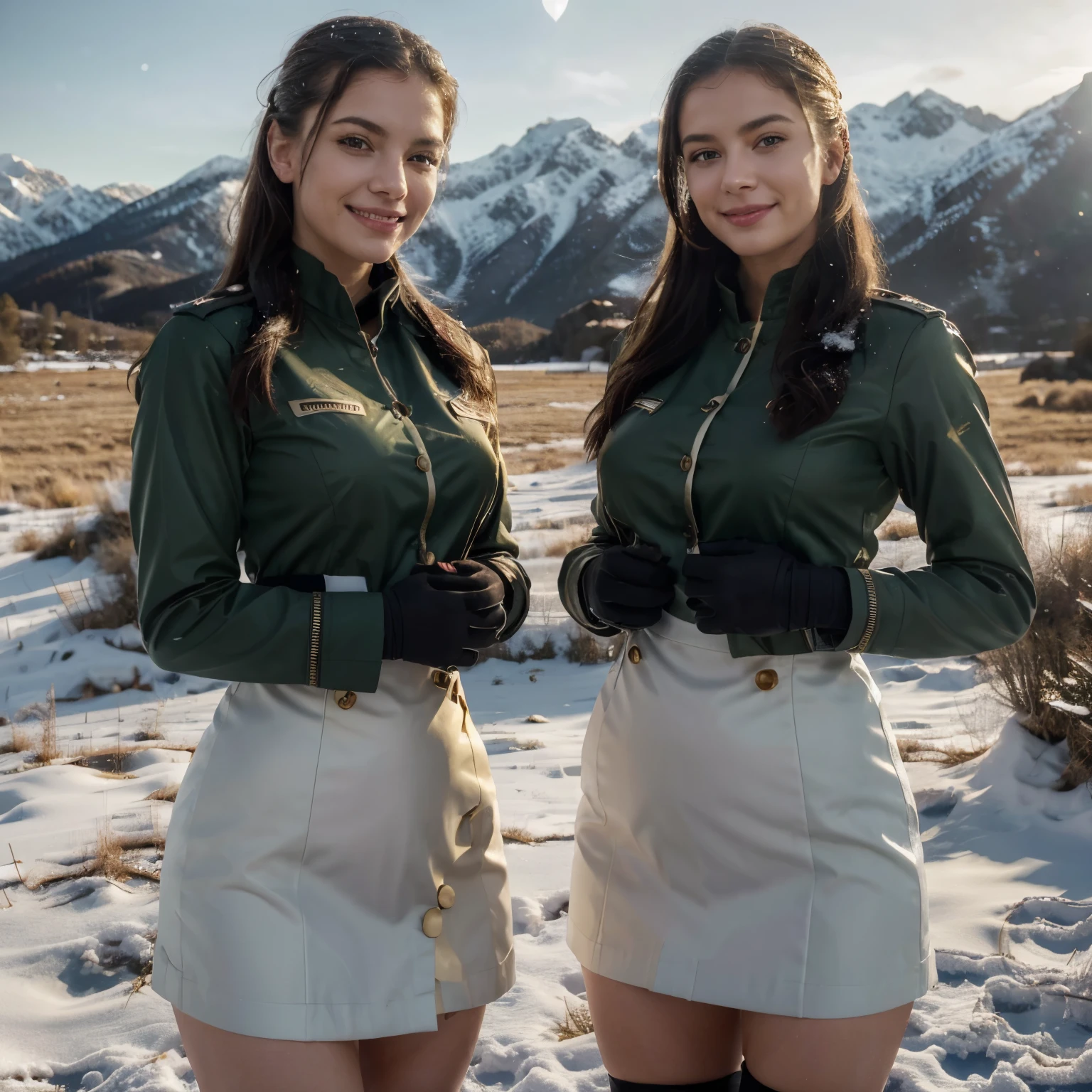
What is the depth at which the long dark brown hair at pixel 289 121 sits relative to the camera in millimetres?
1646

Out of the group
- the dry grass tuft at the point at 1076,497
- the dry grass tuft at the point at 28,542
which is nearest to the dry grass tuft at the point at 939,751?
the dry grass tuft at the point at 1076,497

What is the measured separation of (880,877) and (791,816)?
0.17 metres

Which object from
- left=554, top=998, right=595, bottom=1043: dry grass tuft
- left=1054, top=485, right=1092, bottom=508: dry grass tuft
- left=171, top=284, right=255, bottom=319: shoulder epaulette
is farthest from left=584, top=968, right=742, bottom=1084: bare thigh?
left=1054, top=485, right=1092, bottom=508: dry grass tuft

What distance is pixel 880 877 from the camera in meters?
1.54

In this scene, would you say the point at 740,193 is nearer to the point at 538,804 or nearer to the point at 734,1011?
the point at 734,1011

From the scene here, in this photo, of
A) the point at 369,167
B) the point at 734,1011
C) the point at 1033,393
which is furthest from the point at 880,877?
the point at 1033,393

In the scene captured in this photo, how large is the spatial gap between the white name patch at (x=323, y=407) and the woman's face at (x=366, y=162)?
0.31m

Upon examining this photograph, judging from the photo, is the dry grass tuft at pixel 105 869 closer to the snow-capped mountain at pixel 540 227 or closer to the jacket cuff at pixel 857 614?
the jacket cuff at pixel 857 614

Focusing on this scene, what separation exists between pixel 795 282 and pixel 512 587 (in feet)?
2.59

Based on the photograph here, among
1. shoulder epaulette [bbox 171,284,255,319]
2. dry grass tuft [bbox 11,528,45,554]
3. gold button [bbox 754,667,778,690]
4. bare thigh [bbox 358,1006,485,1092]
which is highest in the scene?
shoulder epaulette [bbox 171,284,255,319]

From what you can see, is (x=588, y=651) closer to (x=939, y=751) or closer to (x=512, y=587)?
(x=939, y=751)

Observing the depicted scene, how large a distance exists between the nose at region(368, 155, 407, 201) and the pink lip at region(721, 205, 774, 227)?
617mm

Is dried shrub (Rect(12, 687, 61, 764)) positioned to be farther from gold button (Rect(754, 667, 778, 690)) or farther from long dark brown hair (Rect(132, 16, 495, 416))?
gold button (Rect(754, 667, 778, 690))

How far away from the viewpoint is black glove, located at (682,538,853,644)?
4.95 feet
